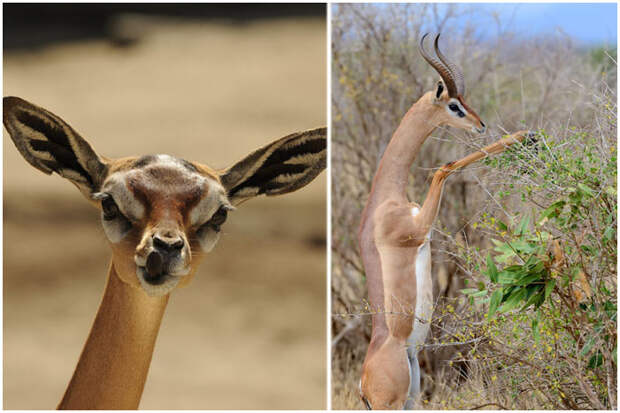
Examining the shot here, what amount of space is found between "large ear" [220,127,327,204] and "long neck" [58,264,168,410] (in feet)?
2.44

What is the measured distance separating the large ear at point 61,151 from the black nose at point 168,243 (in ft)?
1.81

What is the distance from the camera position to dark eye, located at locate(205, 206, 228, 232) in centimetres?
432

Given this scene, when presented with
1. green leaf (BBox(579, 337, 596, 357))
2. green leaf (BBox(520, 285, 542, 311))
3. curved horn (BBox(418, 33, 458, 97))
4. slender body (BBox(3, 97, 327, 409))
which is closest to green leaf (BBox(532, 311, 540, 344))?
green leaf (BBox(520, 285, 542, 311))

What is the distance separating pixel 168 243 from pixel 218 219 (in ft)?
1.51

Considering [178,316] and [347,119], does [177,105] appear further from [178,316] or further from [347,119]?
[347,119]

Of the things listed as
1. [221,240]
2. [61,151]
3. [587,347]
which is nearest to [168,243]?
[221,240]

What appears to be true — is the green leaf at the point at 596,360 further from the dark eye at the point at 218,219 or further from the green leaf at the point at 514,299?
the dark eye at the point at 218,219

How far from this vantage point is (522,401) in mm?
4824

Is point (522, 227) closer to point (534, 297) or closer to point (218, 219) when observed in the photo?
point (534, 297)

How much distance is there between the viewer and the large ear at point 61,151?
14.0 feet

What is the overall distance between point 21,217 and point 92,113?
2.22ft

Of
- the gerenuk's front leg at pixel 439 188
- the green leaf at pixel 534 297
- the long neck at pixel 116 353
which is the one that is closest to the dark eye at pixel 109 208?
the long neck at pixel 116 353

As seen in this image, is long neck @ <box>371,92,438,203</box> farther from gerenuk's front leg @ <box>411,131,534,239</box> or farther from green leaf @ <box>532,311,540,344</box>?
green leaf @ <box>532,311,540,344</box>

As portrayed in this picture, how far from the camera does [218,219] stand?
436 centimetres
